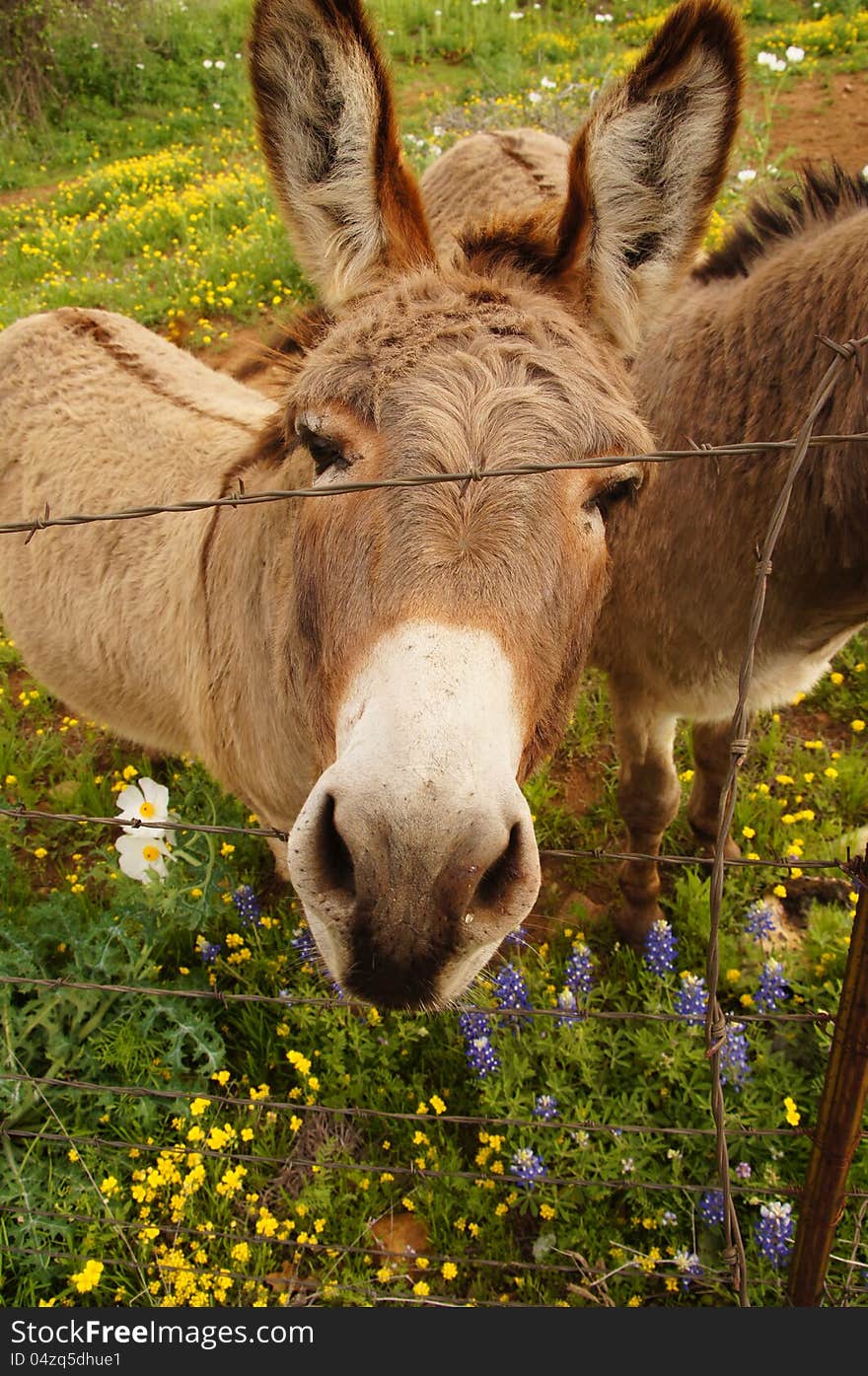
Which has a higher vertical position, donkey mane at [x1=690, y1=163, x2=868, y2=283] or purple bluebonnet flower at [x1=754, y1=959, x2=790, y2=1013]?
donkey mane at [x1=690, y1=163, x2=868, y2=283]

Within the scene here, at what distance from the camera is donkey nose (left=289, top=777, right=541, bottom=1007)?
1116 millimetres

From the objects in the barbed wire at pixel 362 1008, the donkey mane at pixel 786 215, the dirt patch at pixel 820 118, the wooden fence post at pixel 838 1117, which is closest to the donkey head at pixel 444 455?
the barbed wire at pixel 362 1008

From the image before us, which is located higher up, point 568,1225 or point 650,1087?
point 650,1087

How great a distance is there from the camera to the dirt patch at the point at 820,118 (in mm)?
7805

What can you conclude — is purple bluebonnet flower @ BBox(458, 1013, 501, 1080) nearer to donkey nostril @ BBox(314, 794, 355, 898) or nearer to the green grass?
the green grass

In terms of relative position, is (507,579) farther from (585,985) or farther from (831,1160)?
(585,985)

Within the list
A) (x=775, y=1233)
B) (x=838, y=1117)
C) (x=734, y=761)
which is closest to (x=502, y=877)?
(x=734, y=761)

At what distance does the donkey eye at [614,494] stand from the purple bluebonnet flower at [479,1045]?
5.46 ft

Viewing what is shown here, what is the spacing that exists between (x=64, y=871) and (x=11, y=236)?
30.2 feet

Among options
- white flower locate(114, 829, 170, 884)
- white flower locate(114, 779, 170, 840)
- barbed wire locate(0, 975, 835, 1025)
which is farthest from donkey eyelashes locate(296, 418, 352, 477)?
white flower locate(114, 829, 170, 884)

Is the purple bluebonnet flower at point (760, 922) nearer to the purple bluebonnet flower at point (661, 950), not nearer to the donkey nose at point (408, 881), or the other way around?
the purple bluebonnet flower at point (661, 950)

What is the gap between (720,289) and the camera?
2564 millimetres

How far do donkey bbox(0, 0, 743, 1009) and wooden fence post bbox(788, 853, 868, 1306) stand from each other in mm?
622

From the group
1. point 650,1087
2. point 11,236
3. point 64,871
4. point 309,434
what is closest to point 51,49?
point 11,236
